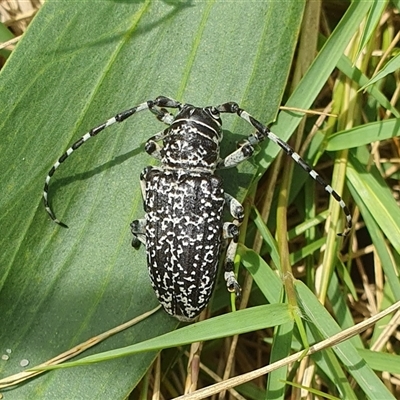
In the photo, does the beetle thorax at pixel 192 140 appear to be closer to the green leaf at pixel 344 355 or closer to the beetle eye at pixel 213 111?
the beetle eye at pixel 213 111

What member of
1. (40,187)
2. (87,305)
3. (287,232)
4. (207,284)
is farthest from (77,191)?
(287,232)

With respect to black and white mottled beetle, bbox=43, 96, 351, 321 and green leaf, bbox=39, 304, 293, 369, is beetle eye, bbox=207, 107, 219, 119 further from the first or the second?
green leaf, bbox=39, 304, 293, 369

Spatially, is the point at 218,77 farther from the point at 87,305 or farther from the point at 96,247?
the point at 87,305

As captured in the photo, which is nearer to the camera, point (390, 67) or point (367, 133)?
point (390, 67)

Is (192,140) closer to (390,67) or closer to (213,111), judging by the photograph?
(213,111)

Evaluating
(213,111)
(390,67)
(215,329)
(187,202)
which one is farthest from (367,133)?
(215,329)

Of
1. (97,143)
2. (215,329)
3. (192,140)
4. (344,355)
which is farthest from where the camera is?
(97,143)
